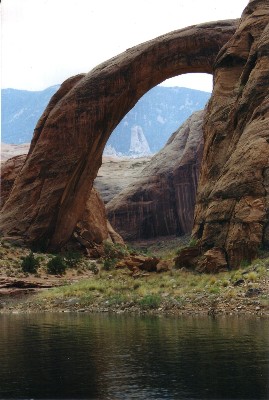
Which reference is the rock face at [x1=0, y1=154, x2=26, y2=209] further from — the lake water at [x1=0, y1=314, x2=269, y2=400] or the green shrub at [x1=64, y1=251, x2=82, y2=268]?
the lake water at [x1=0, y1=314, x2=269, y2=400]

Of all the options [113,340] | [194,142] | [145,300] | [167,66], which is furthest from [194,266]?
[194,142]

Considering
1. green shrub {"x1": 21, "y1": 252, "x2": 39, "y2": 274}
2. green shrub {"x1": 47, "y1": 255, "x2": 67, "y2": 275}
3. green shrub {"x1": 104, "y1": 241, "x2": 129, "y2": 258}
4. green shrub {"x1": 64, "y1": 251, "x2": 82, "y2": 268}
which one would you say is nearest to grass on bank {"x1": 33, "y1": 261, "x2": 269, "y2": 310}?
green shrub {"x1": 21, "y1": 252, "x2": 39, "y2": 274}

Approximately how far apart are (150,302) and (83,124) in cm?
2408

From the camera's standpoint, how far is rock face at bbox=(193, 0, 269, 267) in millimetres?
24156

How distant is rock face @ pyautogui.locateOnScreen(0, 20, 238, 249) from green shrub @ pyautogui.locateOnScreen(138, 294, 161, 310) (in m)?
22.3

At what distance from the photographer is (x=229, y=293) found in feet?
64.1

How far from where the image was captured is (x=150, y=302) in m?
20.6

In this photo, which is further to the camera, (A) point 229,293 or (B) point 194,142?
(B) point 194,142

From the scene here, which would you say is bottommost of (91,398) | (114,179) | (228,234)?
(91,398)

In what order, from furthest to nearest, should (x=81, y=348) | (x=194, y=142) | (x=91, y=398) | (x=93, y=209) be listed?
(x=194, y=142) < (x=93, y=209) < (x=81, y=348) < (x=91, y=398)

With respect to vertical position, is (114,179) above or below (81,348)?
above

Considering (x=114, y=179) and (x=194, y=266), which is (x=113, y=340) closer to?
(x=194, y=266)

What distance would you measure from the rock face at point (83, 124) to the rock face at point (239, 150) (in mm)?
8448

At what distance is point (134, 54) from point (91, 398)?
1403 inches
